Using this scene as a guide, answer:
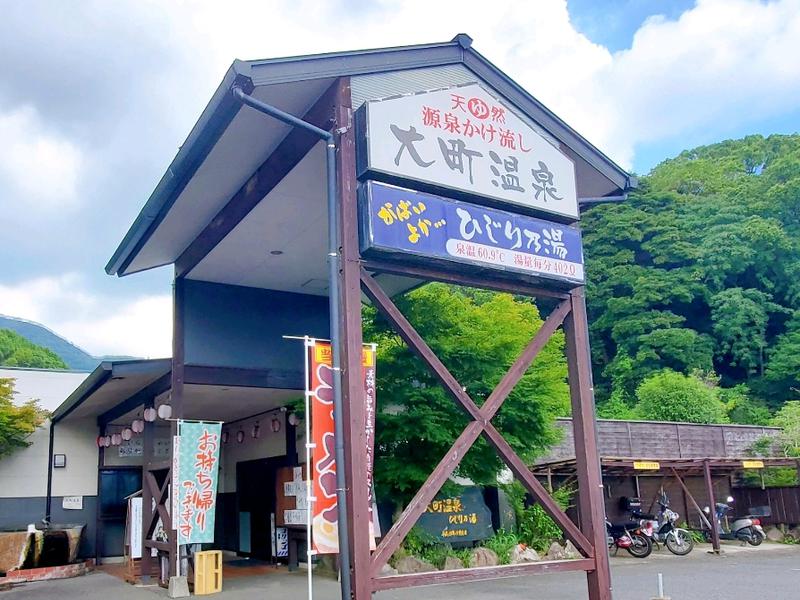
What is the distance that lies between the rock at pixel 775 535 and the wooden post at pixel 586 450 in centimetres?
1242

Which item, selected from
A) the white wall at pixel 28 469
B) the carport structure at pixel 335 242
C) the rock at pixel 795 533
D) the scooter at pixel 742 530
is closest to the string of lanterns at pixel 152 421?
the carport structure at pixel 335 242

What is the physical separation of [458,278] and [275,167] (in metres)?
2.30

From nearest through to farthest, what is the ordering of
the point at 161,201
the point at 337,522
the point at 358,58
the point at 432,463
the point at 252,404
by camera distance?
the point at 337,522, the point at 358,58, the point at 161,201, the point at 432,463, the point at 252,404

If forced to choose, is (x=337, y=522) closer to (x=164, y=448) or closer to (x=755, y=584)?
(x=755, y=584)

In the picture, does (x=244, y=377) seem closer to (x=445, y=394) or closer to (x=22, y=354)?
(x=445, y=394)

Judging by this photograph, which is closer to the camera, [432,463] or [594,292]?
[432,463]

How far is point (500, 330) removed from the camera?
1183cm

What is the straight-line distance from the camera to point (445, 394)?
11172mm

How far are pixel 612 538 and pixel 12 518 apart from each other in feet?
39.3

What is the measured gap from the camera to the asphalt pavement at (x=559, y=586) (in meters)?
9.46

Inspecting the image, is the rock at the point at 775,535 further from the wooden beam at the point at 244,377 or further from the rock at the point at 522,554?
the wooden beam at the point at 244,377

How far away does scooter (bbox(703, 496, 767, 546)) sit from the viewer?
53.8 feet

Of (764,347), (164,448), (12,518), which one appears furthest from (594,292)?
(12,518)

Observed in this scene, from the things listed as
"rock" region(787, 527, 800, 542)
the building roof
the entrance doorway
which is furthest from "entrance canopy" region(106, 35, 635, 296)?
"rock" region(787, 527, 800, 542)
